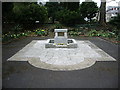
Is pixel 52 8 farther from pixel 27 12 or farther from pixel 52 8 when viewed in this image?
pixel 27 12

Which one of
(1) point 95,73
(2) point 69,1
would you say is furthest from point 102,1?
(1) point 95,73

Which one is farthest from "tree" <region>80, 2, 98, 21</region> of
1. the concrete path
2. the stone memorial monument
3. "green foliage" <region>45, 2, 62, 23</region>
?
the concrete path

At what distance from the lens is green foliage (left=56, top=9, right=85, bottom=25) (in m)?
23.1

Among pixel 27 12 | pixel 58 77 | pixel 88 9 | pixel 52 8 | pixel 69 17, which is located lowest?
pixel 58 77

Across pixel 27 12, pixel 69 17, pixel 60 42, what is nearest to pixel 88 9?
pixel 69 17

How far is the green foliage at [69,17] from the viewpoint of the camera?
2311cm

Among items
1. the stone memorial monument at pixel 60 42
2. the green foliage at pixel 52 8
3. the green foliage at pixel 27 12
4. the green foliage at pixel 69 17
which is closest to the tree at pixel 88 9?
the green foliage at pixel 69 17

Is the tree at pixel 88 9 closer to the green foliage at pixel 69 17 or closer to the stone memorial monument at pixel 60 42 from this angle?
the green foliage at pixel 69 17

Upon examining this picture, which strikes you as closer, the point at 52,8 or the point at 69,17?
the point at 69,17

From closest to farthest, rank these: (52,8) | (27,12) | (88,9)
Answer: (27,12)
(88,9)
(52,8)

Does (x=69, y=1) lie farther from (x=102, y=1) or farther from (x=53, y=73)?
(x=53, y=73)

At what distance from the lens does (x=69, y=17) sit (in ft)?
75.8

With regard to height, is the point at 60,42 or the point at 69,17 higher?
the point at 69,17

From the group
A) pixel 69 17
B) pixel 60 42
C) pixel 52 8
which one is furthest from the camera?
pixel 52 8
